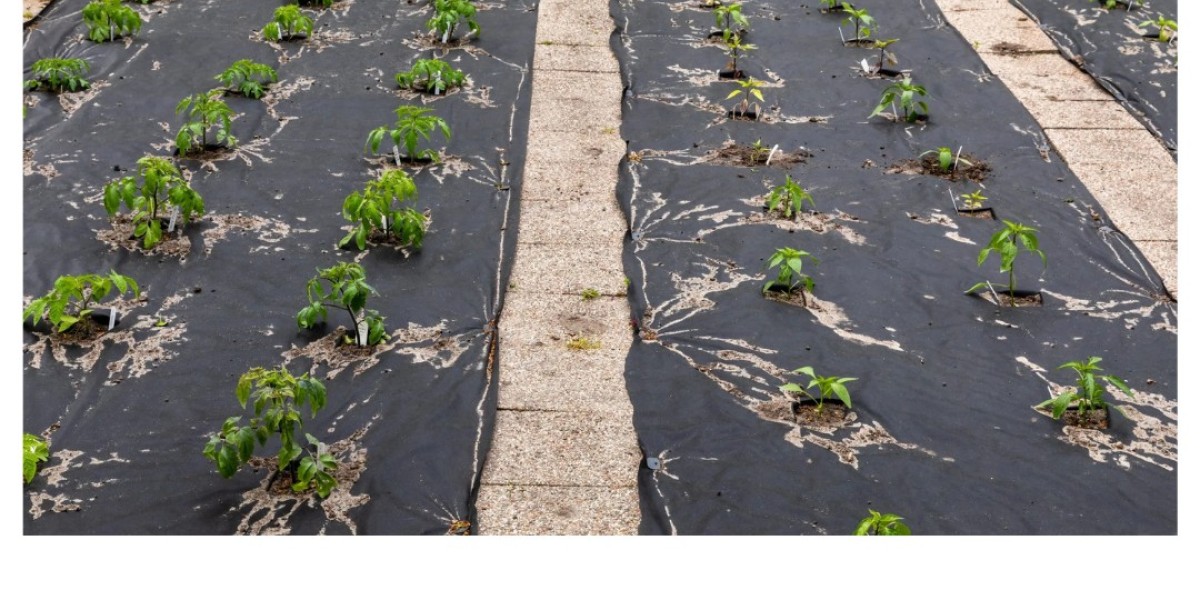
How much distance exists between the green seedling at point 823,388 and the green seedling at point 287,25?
4745mm

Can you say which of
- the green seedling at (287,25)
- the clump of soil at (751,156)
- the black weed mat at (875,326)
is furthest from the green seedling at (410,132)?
the green seedling at (287,25)

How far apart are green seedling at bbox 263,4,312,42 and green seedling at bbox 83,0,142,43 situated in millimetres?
853

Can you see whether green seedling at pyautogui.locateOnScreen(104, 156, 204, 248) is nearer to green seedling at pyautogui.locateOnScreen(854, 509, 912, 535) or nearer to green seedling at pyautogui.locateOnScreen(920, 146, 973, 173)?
green seedling at pyautogui.locateOnScreen(854, 509, 912, 535)

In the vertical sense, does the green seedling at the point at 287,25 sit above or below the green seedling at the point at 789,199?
above

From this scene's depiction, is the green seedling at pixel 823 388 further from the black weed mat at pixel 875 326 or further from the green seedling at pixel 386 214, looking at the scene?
the green seedling at pixel 386 214

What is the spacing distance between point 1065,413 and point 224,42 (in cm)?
591

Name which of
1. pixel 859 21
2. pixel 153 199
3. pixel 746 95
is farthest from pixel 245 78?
pixel 859 21

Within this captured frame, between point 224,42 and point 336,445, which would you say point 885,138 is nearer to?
point 336,445

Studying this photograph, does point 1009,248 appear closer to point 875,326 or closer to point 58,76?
point 875,326

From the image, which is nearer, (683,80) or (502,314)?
(502,314)

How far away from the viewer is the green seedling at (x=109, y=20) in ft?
25.0

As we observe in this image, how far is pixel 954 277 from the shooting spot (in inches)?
213

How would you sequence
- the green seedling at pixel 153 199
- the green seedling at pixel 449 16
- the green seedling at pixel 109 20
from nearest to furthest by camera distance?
the green seedling at pixel 153 199 → the green seedling at pixel 109 20 → the green seedling at pixel 449 16

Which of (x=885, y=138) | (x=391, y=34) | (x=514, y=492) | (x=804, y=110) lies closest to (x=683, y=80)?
(x=804, y=110)
